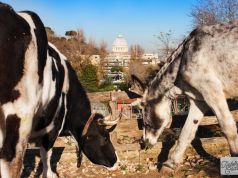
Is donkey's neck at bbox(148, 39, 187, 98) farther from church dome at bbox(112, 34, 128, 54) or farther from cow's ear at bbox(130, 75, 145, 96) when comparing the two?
church dome at bbox(112, 34, 128, 54)

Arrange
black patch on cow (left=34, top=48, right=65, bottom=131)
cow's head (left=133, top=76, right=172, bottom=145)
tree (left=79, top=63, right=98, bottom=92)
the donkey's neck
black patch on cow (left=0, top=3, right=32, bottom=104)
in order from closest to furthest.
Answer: black patch on cow (left=0, top=3, right=32, bottom=104) < black patch on cow (left=34, top=48, right=65, bottom=131) < the donkey's neck < cow's head (left=133, top=76, right=172, bottom=145) < tree (left=79, top=63, right=98, bottom=92)

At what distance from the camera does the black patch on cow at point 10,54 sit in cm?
425

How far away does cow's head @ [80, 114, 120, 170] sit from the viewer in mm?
7121

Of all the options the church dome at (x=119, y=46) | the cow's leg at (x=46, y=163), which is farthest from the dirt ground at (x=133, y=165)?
the church dome at (x=119, y=46)

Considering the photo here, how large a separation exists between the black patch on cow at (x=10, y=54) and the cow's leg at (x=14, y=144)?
27 centimetres

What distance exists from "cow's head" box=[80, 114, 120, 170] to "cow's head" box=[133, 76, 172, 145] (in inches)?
42.4

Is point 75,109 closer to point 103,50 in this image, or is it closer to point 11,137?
point 11,137

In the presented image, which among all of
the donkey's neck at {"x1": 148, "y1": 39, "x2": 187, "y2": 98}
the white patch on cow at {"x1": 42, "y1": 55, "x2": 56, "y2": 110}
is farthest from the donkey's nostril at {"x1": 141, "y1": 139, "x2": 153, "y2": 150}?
the white patch on cow at {"x1": 42, "y1": 55, "x2": 56, "y2": 110}

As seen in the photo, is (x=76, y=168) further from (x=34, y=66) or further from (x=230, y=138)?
(x=34, y=66)

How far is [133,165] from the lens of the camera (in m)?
7.98

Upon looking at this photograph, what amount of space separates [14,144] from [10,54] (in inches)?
39.2

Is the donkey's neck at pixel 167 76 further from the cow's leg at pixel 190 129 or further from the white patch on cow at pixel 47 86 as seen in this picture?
the white patch on cow at pixel 47 86

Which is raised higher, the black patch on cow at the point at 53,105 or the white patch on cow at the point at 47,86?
the white patch on cow at the point at 47,86

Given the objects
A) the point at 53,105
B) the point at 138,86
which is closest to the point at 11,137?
the point at 53,105
